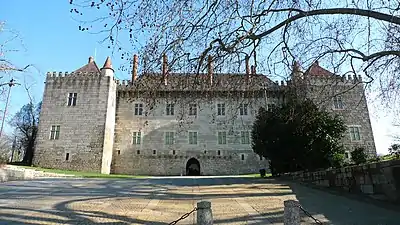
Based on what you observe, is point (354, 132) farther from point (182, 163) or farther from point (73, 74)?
point (73, 74)

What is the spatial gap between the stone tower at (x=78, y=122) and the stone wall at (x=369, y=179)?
24129 millimetres

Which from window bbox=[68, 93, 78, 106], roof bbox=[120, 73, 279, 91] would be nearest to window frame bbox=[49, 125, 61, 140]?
window bbox=[68, 93, 78, 106]

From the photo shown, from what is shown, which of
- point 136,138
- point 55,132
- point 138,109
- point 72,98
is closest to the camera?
point 55,132

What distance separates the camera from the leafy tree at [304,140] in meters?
15.1

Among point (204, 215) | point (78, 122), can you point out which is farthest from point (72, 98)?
point (204, 215)

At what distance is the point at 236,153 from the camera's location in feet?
111

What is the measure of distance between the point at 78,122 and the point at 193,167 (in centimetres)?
1362

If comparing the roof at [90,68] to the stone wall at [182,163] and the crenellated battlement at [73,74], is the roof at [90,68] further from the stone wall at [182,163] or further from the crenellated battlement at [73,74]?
the stone wall at [182,163]

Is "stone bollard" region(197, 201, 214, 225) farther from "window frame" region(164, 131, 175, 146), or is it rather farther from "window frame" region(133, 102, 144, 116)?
"window frame" region(133, 102, 144, 116)

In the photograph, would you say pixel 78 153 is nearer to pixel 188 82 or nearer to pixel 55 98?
pixel 55 98

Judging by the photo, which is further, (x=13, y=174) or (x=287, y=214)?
(x=13, y=174)

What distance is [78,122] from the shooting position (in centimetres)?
3191

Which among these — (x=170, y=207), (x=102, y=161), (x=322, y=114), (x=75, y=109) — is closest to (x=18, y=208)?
(x=170, y=207)

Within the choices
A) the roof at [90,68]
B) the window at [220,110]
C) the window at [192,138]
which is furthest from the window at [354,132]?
the roof at [90,68]
